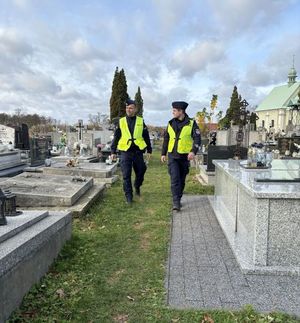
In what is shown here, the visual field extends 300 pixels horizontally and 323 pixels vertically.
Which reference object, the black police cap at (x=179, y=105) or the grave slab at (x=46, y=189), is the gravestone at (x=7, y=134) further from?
the black police cap at (x=179, y=105)

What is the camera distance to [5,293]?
102 inches

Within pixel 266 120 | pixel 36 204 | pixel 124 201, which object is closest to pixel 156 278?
pixel 36 204

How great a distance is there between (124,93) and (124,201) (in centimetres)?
3608

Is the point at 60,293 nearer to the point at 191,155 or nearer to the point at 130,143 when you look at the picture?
the point at 191,155

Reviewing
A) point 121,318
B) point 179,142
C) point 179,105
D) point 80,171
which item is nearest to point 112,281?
point 121,318

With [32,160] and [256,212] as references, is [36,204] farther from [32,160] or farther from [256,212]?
[32,160]

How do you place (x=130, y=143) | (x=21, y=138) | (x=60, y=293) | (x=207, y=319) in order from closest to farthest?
(x=207, y=319)
(x=60, y=293)
(x=130, y=143)
(x=21, y=138)

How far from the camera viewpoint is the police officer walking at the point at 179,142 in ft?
20.1

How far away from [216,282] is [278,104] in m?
75.4

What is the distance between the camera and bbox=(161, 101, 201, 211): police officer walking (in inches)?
242

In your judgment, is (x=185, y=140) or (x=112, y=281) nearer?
(x=112, y=281)

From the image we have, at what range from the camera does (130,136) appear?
6672 millimetres

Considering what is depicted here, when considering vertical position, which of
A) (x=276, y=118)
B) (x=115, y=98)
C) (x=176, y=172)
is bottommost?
(x=176, y=172)

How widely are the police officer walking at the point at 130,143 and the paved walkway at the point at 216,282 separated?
2.14 m
